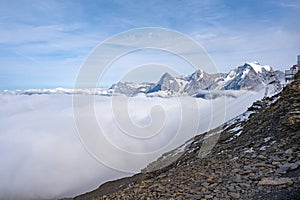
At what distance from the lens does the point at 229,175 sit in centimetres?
1253

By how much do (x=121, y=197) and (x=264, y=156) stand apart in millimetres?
7272

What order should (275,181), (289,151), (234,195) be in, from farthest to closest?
(289,151), (275,181), (234,195)

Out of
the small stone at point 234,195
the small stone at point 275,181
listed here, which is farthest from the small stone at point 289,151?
the small stone at point 234,195

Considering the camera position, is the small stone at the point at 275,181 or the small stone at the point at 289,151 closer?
the small stone at the point at 275,181

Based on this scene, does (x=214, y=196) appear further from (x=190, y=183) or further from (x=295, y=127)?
(x=295, y=127)

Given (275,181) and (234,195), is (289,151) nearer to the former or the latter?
(275,181)

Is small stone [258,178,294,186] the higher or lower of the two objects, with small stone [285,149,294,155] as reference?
lower

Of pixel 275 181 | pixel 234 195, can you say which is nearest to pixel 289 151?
pixel 275 181

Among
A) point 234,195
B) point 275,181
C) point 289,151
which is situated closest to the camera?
point 234,195

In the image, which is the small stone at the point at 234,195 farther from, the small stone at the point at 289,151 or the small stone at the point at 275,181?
the small stone at the point at 289,151

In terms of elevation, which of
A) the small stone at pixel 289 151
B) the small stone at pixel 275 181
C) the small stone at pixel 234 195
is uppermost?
the small stone at pixel 289 151

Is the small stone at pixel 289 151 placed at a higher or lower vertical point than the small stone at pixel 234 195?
higher

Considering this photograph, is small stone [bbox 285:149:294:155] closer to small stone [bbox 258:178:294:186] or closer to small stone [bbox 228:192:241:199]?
small stone [bbox 258:178:294:186]

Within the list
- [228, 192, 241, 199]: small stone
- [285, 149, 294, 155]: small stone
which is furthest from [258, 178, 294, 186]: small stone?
[285, 149, 294, 155]: small stone
